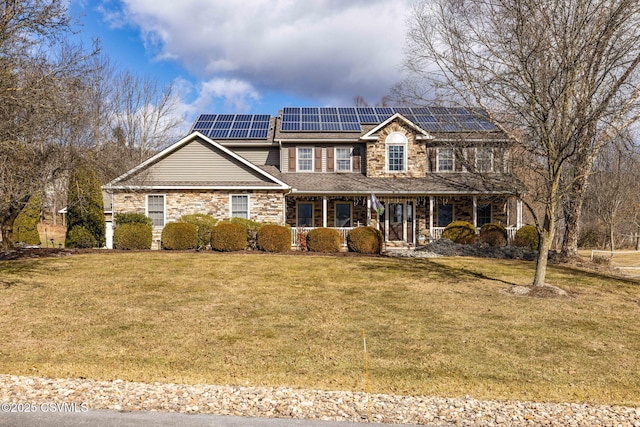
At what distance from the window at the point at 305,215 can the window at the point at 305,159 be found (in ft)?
5.97

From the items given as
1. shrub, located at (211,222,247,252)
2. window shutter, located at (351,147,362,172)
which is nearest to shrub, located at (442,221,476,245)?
window shutter, located at (351,147,362,172)

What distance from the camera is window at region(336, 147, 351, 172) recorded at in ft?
76.5

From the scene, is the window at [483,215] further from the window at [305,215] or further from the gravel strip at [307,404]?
the gravel strip at [307,404]

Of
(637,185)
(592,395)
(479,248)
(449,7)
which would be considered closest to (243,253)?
(479,248)

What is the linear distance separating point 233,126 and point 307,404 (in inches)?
837

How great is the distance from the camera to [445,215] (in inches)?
906

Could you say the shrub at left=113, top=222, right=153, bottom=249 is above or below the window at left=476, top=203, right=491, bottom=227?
below

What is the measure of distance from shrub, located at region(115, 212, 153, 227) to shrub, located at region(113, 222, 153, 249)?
54 centimetres

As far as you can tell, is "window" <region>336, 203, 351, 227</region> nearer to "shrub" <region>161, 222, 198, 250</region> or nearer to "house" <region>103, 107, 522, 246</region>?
"house" <region>103, 107, 522, 246</region>

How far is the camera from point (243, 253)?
17.6 m

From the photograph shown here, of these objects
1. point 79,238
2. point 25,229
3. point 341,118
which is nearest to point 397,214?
point 341,118

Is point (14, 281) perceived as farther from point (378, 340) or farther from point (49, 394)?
point (378, 340)

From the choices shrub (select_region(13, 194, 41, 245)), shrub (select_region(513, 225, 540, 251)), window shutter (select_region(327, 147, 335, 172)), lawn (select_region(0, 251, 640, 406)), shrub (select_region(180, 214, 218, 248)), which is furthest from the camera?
shrub (select_region(13, 194, 41, 245))

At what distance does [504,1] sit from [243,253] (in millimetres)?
11730
